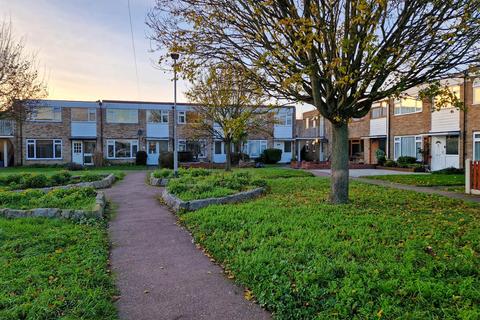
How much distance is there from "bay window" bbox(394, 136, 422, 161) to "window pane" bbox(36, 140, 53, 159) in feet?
94.2

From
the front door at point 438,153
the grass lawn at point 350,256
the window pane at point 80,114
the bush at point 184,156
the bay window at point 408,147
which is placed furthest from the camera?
the window pane at point 80,114

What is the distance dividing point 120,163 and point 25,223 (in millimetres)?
26557

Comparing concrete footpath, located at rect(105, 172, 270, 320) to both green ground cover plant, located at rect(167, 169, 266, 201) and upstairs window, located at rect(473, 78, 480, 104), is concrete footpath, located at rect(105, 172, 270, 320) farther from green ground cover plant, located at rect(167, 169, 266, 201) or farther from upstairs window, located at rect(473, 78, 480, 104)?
upstairs window, located at rect(473, 78, 480, 104)

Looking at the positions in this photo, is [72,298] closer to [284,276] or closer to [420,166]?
[284,276]

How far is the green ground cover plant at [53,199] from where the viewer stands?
8.59 m

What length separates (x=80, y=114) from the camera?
3284 centimetres

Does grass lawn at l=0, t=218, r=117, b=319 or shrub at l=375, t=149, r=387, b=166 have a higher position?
shrub at l=375, t=149, r=387, b=166

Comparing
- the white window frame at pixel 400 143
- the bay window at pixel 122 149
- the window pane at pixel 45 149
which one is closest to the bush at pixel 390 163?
the white window frame at pixel 400 143

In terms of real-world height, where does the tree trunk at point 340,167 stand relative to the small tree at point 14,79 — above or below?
Answer: below

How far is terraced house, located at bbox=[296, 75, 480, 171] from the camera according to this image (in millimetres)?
20000

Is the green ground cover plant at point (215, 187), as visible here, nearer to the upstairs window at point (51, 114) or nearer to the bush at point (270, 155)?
the bush at point (270, 155)

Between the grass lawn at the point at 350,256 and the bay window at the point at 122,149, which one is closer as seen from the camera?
the grass lawn at the point at 350,256

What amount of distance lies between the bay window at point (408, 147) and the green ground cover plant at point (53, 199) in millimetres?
21528

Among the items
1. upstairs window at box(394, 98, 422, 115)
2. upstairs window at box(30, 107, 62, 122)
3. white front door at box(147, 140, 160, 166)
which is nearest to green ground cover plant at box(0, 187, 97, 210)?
upstairs window at box(394, 98, 422, 115)
